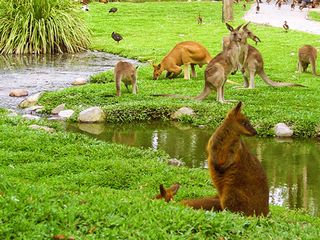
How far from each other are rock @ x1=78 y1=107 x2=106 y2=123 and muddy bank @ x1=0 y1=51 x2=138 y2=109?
214 centimetres

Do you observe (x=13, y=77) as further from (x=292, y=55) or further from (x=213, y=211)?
(x=213, y=211)

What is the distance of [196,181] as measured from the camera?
8.59 meters

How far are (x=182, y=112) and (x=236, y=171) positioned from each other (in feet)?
23.3

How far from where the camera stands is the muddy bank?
16797 mm

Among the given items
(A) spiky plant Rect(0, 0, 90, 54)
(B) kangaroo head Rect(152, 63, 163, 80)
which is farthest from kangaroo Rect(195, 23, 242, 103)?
(A) spiky plant Rect(0, 0, 90, 54)

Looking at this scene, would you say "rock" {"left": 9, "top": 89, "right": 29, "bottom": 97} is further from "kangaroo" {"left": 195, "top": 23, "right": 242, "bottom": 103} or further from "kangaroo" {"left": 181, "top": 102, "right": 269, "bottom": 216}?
"kangaroo" {"left": 181, "top": 102, "right": 269, "bottom": 216}

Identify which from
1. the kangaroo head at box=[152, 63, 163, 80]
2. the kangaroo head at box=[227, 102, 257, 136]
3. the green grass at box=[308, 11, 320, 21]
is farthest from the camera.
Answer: the green grass at box=[308, 11, 320, 21]

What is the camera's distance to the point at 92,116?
12.9 meters

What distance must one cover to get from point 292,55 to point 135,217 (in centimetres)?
1646

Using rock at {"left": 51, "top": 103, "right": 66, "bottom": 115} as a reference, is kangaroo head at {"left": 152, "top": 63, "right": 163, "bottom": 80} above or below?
above

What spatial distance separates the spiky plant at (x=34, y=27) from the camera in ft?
75.4

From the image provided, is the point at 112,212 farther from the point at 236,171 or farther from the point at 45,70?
the point at 45,70

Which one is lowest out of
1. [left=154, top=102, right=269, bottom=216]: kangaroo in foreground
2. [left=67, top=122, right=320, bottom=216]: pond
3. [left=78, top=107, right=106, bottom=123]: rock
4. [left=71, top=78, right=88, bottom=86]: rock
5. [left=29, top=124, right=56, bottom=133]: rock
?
[left=71, top=78, right=88, bottom=86]: rock

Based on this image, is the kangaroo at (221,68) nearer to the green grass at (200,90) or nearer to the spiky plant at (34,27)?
the green grass at (200,90)
